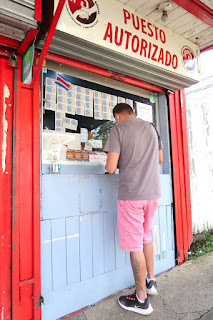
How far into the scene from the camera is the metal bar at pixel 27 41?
159 centimetres

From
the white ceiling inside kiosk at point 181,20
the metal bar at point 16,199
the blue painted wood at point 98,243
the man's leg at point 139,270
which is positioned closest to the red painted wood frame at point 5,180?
the metal bar at point 16,199

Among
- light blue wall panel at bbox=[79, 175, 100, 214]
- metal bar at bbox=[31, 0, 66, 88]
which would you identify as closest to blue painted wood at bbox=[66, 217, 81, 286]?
light blue wall panel at bbox=[79, 175, 100, 214]

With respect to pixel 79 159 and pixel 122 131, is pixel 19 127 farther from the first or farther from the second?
pixel 122 131

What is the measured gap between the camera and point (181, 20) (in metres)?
2.52

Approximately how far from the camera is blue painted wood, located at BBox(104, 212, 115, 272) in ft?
7.36

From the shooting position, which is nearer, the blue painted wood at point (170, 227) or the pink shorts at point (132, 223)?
the pink shorts at point (132, 223)

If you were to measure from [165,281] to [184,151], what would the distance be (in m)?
1.73

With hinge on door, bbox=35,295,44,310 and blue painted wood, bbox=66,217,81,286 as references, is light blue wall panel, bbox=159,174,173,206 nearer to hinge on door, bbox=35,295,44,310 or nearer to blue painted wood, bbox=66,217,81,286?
blue painted wood, bbox=66,217,81,286

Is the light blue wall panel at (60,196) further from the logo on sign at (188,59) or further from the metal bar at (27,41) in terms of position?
the logo on sign at (188,59)

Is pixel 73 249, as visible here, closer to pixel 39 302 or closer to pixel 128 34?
pixel 39 302

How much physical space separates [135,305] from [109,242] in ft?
1.95

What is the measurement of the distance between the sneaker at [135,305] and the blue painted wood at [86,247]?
14.8 inches

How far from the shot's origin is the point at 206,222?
404 cm

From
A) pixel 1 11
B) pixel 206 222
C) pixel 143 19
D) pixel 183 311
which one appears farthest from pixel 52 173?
pixel 206 222
